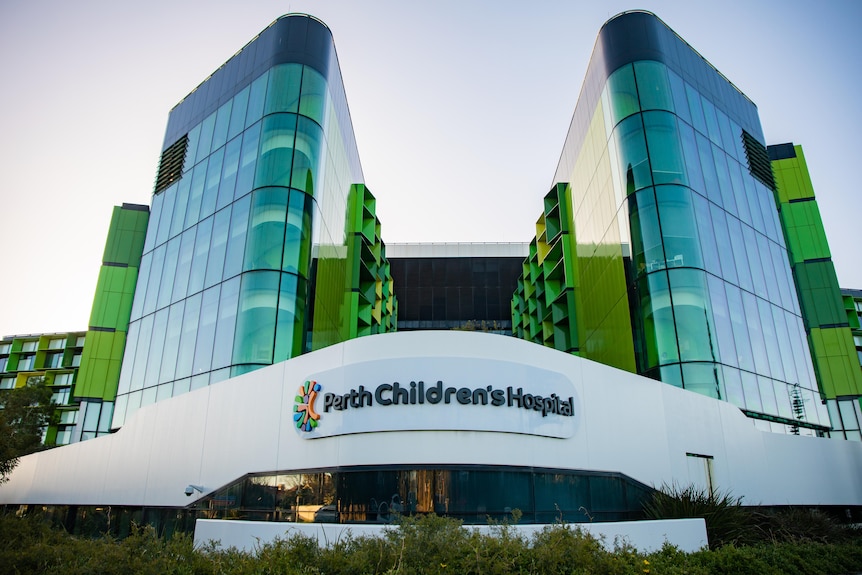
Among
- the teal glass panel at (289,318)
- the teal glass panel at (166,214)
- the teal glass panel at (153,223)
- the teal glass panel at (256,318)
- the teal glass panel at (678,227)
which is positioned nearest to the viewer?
the teal glass panel at (256,318)

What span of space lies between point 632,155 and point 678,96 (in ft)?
14.9

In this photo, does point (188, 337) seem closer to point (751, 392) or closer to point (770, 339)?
point (751, 392)

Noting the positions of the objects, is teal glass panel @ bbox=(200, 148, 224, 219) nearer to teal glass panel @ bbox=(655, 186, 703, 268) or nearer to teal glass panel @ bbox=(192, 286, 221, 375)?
teal glass panel @ bbox=(192, 286, 221, 375)

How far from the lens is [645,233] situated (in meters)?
26.8

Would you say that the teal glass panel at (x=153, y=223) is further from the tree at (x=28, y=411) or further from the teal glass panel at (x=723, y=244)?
the teal glass panel at (x=723, y=244)

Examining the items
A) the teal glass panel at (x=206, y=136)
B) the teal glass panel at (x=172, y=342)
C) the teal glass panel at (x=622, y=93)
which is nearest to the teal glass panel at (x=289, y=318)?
the teal glass panel at (x=172, y=342)

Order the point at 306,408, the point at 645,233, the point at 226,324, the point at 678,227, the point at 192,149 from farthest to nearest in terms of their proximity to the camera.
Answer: the point at 192,149, the point at 645,233, the point at 678,227, the point at 226,324, the point at 306,408

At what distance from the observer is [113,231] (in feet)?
122

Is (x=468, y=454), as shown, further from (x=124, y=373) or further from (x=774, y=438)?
(x=124, y=373)

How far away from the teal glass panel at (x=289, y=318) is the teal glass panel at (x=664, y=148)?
17.2 metres

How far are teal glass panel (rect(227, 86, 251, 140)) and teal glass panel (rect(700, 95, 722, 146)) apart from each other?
80.0ft

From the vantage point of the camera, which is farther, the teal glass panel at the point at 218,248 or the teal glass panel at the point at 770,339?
the teal glass panel at the point at 770,339

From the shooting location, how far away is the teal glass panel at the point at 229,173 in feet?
95.1

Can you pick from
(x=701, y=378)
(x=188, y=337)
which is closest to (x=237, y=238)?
(x=188, y=337)
